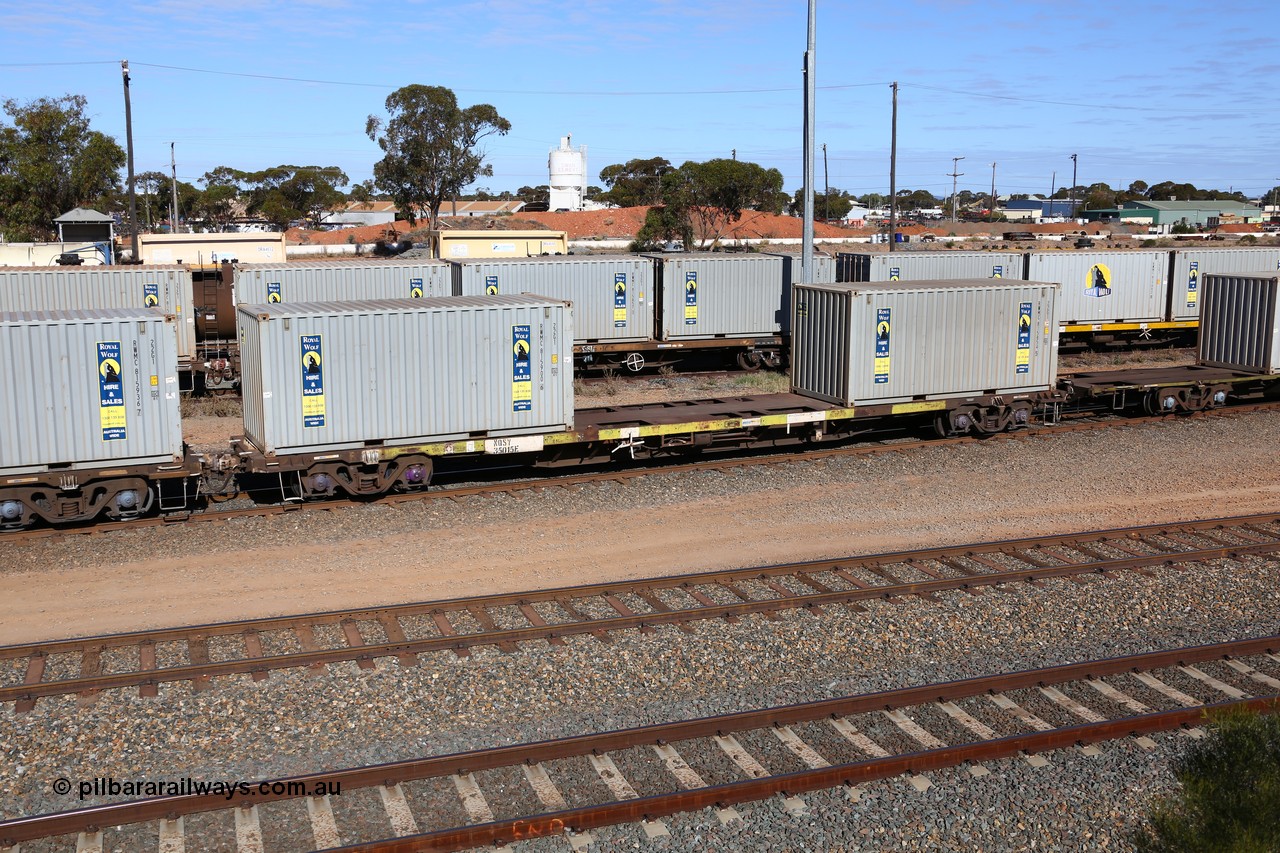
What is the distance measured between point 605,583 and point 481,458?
5893 millimetres

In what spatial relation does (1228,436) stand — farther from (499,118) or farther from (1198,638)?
(499,118)

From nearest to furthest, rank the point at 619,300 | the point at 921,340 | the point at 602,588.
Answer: the point at 602,588 → the point at 921,340 → the point at 619,300

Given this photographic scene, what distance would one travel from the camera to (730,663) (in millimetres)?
9922

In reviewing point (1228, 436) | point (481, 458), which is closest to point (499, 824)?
point (481, 458)

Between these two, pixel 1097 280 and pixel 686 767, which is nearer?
pixel 686 767

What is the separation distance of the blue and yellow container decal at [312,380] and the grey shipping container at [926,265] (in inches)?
707

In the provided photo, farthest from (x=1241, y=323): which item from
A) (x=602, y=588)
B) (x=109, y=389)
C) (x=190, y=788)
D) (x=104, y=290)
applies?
(x=104, y=290)

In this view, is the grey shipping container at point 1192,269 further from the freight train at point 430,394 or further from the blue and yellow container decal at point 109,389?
the blue and yellow container decal at point 109,389

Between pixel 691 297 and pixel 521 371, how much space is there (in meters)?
12.3

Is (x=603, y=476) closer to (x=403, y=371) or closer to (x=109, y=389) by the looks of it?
(x=403, y=371)

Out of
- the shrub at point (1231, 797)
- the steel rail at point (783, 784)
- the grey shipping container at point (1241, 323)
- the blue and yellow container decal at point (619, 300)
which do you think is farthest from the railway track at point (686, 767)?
the blue and yellow container decal at point (619, 300)

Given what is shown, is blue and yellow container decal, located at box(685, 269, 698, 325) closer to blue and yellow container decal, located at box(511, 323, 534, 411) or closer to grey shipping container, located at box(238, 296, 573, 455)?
grey shipping container, located at box(238, 296, 573, 455)

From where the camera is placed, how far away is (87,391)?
14.0 m

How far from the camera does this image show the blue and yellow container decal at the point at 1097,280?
101 feet
